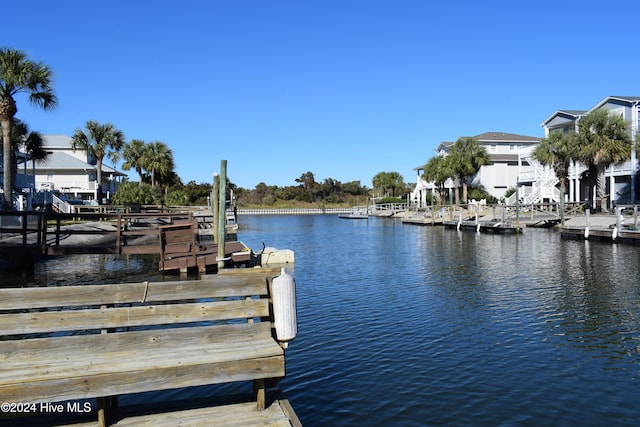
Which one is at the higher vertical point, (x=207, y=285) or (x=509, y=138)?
(x=509, y=138)

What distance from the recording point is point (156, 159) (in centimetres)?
6950

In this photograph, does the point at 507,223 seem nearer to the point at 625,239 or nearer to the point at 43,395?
the point at 625,239

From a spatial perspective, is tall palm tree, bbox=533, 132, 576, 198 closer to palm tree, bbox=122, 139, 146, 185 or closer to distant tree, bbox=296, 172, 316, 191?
palm tree, bbox=122, 139, 146, 185

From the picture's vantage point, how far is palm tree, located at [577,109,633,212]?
43281 millimetres

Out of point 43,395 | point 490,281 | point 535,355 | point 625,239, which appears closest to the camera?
point 43,395

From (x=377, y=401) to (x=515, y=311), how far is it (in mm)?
7564

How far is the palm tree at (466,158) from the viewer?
70375 millimetres

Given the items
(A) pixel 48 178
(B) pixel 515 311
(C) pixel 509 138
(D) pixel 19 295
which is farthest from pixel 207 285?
(C) pixel 509 138

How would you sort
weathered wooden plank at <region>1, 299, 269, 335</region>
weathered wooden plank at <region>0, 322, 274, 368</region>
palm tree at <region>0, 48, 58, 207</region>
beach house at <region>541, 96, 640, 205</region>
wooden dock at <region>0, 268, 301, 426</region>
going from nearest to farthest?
wooden dock at <region>0, 268, 301, 426</region>
weathered wooden plank at <region>0, 322, 274, 368</region>
weathered wooden plank at <region>1, 299, 269, 335</region>
palm tree at <region>0, 48, 58, 207</region>
beach house at <region>541, 96, 640, 205</region>

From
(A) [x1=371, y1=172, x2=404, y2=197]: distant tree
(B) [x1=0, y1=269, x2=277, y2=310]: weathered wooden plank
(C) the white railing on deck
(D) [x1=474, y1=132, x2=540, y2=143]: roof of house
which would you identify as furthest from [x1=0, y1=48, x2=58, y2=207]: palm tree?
(A) [x1=371, y1=172, x2=404, y2=197]: distant tree

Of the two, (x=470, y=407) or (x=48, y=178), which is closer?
(x=470, y=407)

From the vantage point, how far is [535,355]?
10172 millimetres

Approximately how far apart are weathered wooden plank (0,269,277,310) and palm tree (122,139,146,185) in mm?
66237

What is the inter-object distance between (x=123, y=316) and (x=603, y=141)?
46867mm
